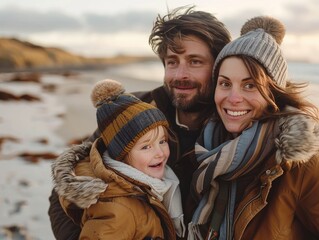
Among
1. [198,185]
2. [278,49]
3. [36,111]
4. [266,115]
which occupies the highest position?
[278,49]

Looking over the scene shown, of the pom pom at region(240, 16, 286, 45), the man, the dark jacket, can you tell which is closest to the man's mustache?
the man

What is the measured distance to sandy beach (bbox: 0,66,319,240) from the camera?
4270mm

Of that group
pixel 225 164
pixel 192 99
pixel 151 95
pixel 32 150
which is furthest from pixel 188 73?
pixel 32 150

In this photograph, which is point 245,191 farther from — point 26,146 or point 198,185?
point 26,146

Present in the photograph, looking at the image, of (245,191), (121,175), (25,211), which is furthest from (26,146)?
(245,191)

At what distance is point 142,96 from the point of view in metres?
3.38

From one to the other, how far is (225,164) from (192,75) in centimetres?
107

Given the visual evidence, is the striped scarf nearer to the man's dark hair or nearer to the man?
the man

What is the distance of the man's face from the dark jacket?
0.10m

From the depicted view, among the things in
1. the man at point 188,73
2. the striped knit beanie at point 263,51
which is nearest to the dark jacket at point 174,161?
the man at point 188,73

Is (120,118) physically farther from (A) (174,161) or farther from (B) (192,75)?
(B) (192,75)

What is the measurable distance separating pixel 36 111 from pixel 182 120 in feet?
26.7

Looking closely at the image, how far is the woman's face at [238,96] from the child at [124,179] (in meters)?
0.46

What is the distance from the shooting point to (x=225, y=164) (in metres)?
2.29
